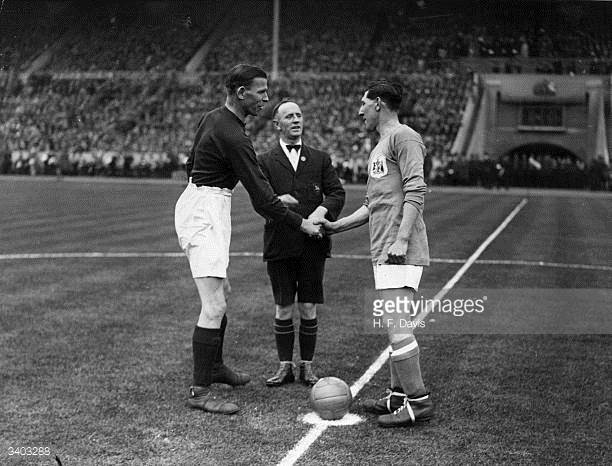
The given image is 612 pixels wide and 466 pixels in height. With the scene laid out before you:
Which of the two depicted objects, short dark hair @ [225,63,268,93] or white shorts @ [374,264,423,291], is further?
short dark hair @ [225,63,268,93]

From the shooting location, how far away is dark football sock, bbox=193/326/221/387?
5.46 metres

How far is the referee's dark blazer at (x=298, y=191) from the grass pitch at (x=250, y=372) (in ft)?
3.40

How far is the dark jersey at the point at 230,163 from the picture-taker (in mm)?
5348

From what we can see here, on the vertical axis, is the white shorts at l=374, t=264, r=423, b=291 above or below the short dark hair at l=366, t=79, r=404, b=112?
below

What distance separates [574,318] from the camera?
8852mm

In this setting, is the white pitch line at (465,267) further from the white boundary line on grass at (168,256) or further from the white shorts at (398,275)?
the white shorts at (398,275)

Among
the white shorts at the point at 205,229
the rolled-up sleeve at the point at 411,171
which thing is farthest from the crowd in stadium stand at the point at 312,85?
the rolled-up sleeve at the point at 411,171

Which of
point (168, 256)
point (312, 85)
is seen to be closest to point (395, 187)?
point (168, 256)

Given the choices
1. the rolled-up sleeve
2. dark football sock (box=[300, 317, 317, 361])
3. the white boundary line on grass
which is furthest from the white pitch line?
the rolled-up sleeve

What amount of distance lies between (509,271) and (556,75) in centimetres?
2487

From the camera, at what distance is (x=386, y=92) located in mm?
5113

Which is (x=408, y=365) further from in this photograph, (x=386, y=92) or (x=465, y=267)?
(x=465, y=267)

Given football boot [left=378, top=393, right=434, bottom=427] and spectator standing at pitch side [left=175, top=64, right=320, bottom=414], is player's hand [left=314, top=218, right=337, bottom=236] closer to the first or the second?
spectator standing at pitch side [left=175, top=64, right=320, bottom=414]

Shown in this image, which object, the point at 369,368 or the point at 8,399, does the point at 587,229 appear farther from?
the point at 8,399
